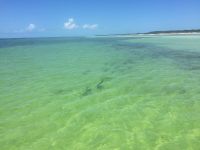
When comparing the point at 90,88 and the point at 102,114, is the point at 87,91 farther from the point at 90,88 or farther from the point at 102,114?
the point at 102,114

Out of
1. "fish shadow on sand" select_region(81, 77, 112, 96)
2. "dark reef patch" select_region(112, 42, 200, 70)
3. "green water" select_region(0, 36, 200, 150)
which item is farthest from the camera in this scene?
"dark reef patch" select_region(112, 42, 200, 70)

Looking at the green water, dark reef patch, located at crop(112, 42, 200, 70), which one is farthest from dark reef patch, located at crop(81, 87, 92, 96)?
dark reef patch, located at crop(112, 42, 200, 70)

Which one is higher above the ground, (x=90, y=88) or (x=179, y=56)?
(x=90, y=88)

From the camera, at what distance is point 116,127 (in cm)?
536

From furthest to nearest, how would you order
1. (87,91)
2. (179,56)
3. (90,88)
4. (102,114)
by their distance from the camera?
1. (179,56)
2. (90,88)
3. (87,91)
4. (102,114)

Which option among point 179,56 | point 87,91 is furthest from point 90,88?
point 179,56

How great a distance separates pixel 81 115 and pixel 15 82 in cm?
538

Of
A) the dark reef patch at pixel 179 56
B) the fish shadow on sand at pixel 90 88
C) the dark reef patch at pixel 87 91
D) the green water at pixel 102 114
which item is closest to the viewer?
the green water at pixel 102 114

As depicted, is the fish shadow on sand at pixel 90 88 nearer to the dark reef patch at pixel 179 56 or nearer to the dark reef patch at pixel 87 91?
the dark reef patch at pixel 87 91

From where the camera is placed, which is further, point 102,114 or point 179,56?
point 179,56

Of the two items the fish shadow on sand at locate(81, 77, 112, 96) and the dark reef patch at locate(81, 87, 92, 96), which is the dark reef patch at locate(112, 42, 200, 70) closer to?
the fish shadow on sand at locate(81, 77, 112, 96)

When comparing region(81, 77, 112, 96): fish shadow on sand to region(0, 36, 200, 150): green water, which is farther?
region(81, 77, 112, 96): fish shadow on sand

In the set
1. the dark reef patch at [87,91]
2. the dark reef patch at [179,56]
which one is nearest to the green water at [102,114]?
the dark reef patch at [87,91]

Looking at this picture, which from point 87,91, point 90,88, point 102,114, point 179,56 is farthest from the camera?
point 179,56
